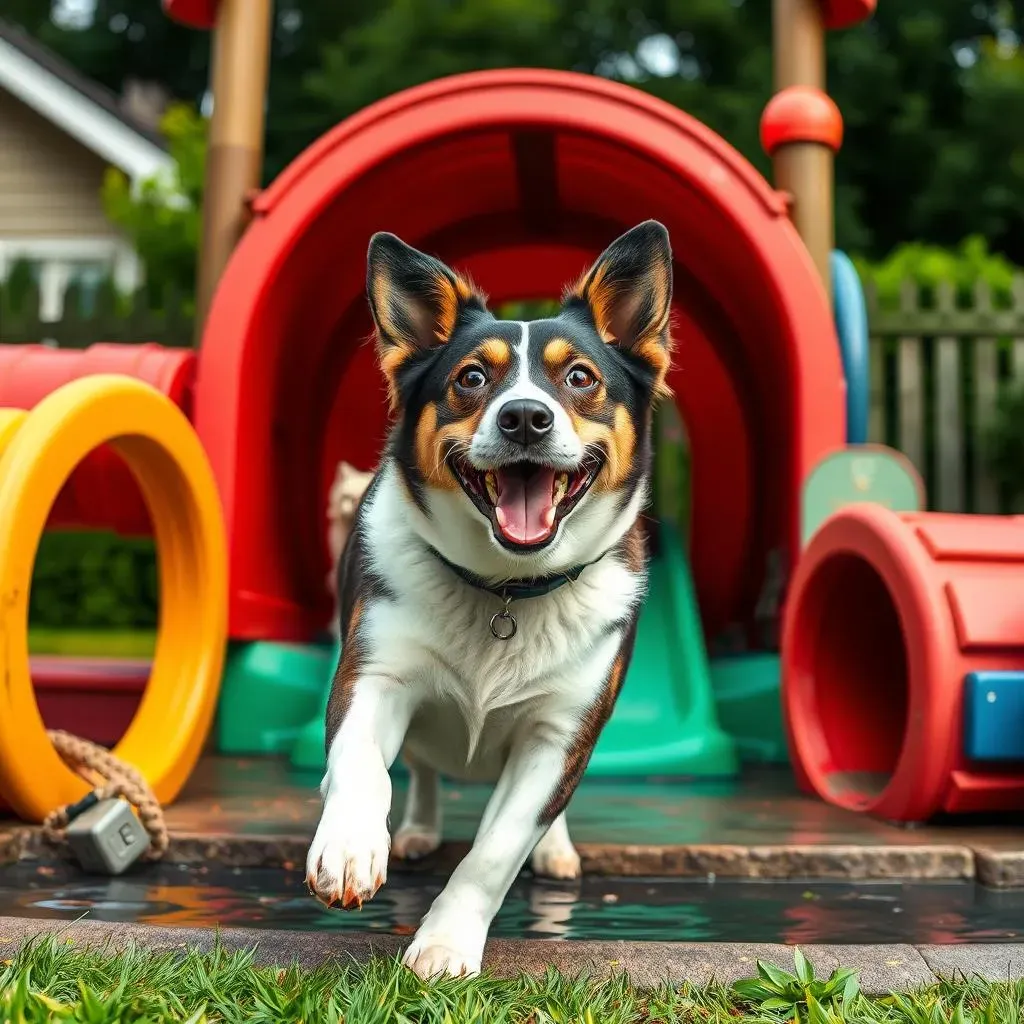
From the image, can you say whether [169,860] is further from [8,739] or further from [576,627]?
[576,627]

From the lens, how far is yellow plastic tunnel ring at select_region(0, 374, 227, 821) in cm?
336

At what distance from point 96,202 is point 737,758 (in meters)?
12.7

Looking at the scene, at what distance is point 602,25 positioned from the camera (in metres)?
19.1

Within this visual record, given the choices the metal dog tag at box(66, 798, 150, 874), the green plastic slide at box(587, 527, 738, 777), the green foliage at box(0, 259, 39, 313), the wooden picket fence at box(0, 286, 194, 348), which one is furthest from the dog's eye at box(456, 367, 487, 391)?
the green foliage at box(0, 259, 39, 313)

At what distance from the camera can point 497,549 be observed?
9.03 ft

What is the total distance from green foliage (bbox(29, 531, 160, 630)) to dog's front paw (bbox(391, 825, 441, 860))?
6.29 meters

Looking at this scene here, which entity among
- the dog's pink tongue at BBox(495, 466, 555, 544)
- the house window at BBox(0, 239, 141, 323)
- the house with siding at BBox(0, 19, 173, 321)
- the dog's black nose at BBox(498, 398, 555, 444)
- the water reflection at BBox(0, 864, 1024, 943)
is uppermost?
the house with siding at BBox(0, 19, 173, 321)

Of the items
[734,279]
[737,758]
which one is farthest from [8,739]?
[734,279]

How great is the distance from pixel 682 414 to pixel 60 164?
10855 mm

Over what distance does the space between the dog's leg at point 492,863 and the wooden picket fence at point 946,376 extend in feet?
19.5

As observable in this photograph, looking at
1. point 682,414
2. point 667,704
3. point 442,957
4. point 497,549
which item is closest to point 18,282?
point 682,414

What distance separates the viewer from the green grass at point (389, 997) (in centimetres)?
204

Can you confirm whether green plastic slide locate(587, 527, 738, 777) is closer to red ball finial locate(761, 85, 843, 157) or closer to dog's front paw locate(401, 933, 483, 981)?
red ball finial locate(761, 85, 843, 157)

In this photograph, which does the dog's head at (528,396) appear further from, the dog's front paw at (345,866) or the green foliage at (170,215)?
the green foliage at (170,215)
